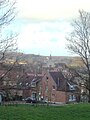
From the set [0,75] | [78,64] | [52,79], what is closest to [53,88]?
[52,79]

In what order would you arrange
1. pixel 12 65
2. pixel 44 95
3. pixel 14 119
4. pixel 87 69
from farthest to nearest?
pixel 44 95, pixel 87 69, pixel 12 65, pixel 14 119

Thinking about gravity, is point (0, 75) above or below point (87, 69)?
below

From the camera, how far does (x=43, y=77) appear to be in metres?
69.9

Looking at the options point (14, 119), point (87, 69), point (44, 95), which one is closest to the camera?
point (14, 119)

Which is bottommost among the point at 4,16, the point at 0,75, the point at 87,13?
the point at 0,75

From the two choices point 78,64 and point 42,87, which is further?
point 42,87

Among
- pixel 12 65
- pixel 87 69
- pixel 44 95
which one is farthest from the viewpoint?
pixel 44 95

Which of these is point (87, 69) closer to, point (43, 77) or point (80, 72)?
point (80, 72)

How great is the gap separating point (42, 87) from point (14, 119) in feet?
185

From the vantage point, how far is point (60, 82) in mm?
Answer: 67938

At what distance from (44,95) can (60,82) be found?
12.8 ft

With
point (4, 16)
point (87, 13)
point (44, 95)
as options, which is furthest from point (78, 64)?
point (44, 95)

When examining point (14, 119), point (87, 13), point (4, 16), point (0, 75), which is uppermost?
point (87, 13)

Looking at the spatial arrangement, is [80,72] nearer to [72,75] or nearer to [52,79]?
[72,75]
